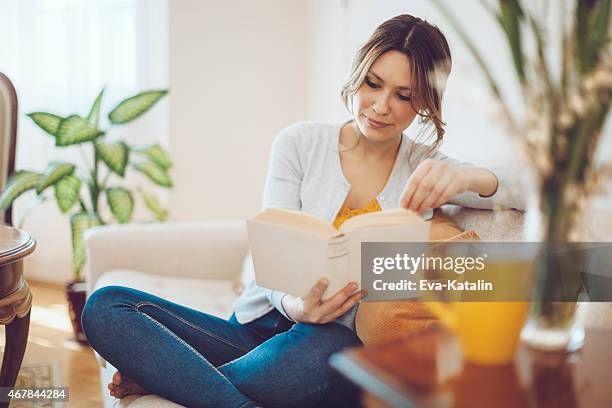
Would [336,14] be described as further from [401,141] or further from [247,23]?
[401,141]

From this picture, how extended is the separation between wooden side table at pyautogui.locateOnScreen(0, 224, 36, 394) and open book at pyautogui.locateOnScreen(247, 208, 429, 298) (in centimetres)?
61

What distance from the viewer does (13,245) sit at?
1584mm

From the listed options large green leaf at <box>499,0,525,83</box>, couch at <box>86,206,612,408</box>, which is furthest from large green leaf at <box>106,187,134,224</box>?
large green leaf at <box>499,0,525,83</box>

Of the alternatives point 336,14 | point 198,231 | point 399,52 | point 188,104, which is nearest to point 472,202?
point 399,52

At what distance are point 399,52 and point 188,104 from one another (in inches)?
73.1

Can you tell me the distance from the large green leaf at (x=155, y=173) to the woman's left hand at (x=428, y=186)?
5.72 ft

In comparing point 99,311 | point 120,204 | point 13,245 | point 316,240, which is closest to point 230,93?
point 120,204

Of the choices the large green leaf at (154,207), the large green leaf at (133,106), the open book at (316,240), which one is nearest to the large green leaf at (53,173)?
the large green leaf at (133,106)

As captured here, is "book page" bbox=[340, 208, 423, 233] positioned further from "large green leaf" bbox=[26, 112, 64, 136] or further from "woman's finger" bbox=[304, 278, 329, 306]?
"large green leaf" bbox=[26, 112, 64, 136]

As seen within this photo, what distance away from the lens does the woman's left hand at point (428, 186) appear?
1133 millimetres

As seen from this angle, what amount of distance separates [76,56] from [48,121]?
0.78 meters

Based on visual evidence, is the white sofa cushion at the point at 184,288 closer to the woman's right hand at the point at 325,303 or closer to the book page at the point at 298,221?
the woman's right hand at the point at 325,303

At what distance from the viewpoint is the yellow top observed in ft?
5.21

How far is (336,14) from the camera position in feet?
9.48
